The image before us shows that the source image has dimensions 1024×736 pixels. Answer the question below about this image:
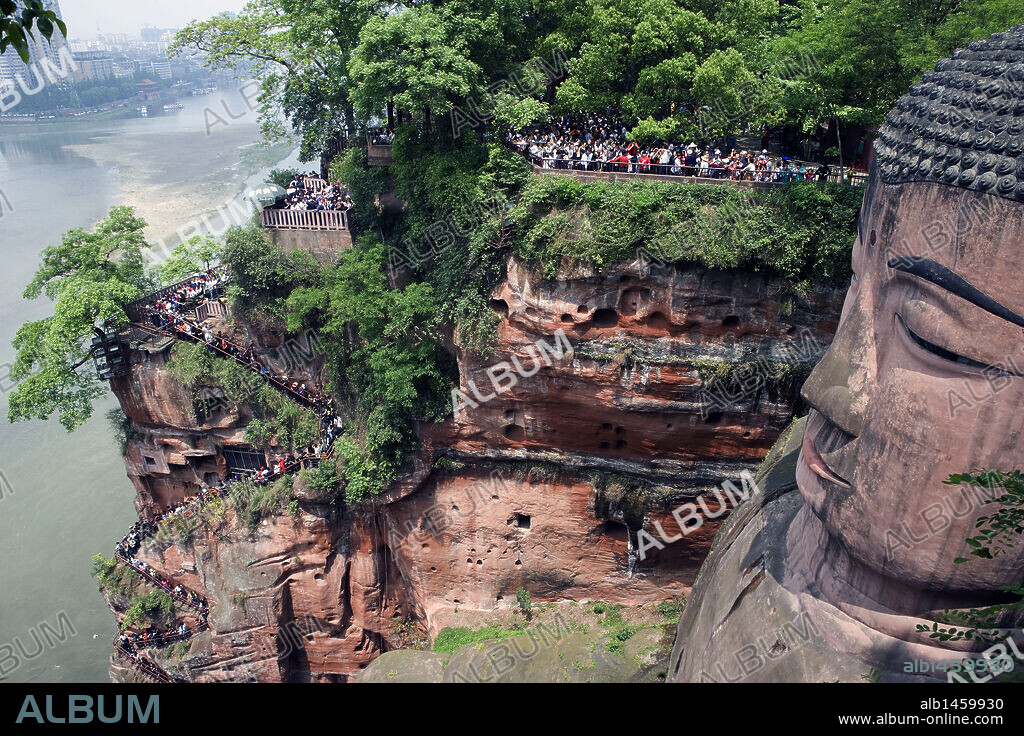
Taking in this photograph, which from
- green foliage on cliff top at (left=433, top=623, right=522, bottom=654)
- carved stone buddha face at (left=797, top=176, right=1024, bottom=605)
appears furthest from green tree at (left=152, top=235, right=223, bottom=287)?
carved stone buddha face at (left=797, top=176, right=1024, bottom=605)

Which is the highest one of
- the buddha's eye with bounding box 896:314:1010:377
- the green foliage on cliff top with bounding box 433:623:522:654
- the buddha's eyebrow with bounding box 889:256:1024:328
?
the buddha's eyebrow with bounding box 889:256:1024:328

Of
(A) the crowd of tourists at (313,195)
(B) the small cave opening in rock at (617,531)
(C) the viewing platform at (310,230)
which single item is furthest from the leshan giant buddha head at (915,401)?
(A) the crowd of tourists at (313,195)

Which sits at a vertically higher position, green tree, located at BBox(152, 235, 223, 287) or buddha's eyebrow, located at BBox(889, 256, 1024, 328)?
A: buddha's eyebrow, located at BBox(889, 256, 1024, 328)

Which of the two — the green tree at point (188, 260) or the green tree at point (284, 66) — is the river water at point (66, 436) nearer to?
the green tree at point (284, 66)

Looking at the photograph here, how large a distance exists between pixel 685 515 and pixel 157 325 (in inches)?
635

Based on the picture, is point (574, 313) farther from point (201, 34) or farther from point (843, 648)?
point (201, 34)

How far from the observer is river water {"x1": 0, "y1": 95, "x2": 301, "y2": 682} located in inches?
1147

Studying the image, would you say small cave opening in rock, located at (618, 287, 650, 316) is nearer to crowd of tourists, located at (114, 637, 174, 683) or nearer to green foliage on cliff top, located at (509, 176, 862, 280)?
green foliage on cliff top, located at (509, 176, 862, 280)

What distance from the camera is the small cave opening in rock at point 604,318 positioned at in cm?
1722

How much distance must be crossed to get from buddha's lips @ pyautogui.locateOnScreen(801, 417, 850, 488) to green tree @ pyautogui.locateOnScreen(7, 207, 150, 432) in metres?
19.4

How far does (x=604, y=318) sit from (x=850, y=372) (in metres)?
9.23

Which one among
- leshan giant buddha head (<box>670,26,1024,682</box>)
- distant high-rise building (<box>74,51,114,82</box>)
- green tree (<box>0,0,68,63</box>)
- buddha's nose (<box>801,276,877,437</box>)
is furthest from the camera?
distant high-rise building (<box>74,51,114,82</box>)

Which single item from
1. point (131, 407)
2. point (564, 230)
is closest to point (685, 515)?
point (564, 230)

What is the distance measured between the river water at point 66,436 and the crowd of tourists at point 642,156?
934cm
